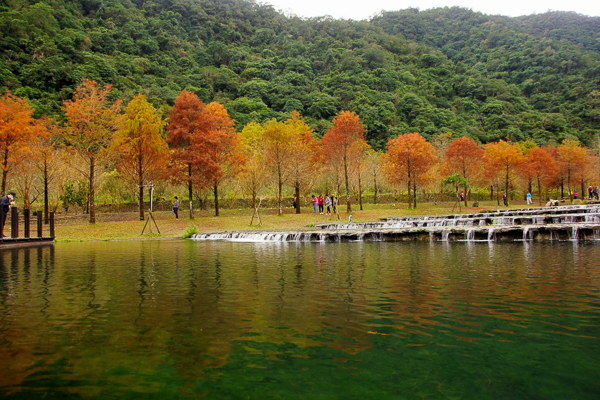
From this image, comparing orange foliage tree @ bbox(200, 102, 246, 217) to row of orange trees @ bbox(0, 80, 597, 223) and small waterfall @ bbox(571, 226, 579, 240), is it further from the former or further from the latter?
small waterfall @ bbox(571, 226, 579, 240)

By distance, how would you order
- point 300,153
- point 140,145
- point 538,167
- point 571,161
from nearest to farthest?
point 140,145 < point 300,153 < point 538,167 < point 571,161

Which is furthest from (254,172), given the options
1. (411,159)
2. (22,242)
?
(22,242)

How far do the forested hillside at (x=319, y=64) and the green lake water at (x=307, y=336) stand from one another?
223ft

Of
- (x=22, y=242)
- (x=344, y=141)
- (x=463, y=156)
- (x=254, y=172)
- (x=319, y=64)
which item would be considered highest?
(x=319, y=64)

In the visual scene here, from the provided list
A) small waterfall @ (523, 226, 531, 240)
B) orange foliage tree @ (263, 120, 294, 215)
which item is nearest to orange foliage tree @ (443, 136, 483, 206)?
orange foliage tree @ (263, 120, 294, 215)

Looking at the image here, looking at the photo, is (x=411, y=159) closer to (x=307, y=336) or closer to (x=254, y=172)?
(x=254, y=172)

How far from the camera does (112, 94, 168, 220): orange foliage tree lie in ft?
132

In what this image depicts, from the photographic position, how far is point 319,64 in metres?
138

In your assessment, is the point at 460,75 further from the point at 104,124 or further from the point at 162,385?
the point at 162,385

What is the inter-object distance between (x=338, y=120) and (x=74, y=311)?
4415 cm

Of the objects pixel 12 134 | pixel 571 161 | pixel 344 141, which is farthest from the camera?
pixel 571 161

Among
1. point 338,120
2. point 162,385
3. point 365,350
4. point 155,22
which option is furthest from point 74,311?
point 155,22

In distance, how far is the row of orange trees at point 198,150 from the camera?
37.4 meters

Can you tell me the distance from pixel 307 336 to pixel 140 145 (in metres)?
38.9
